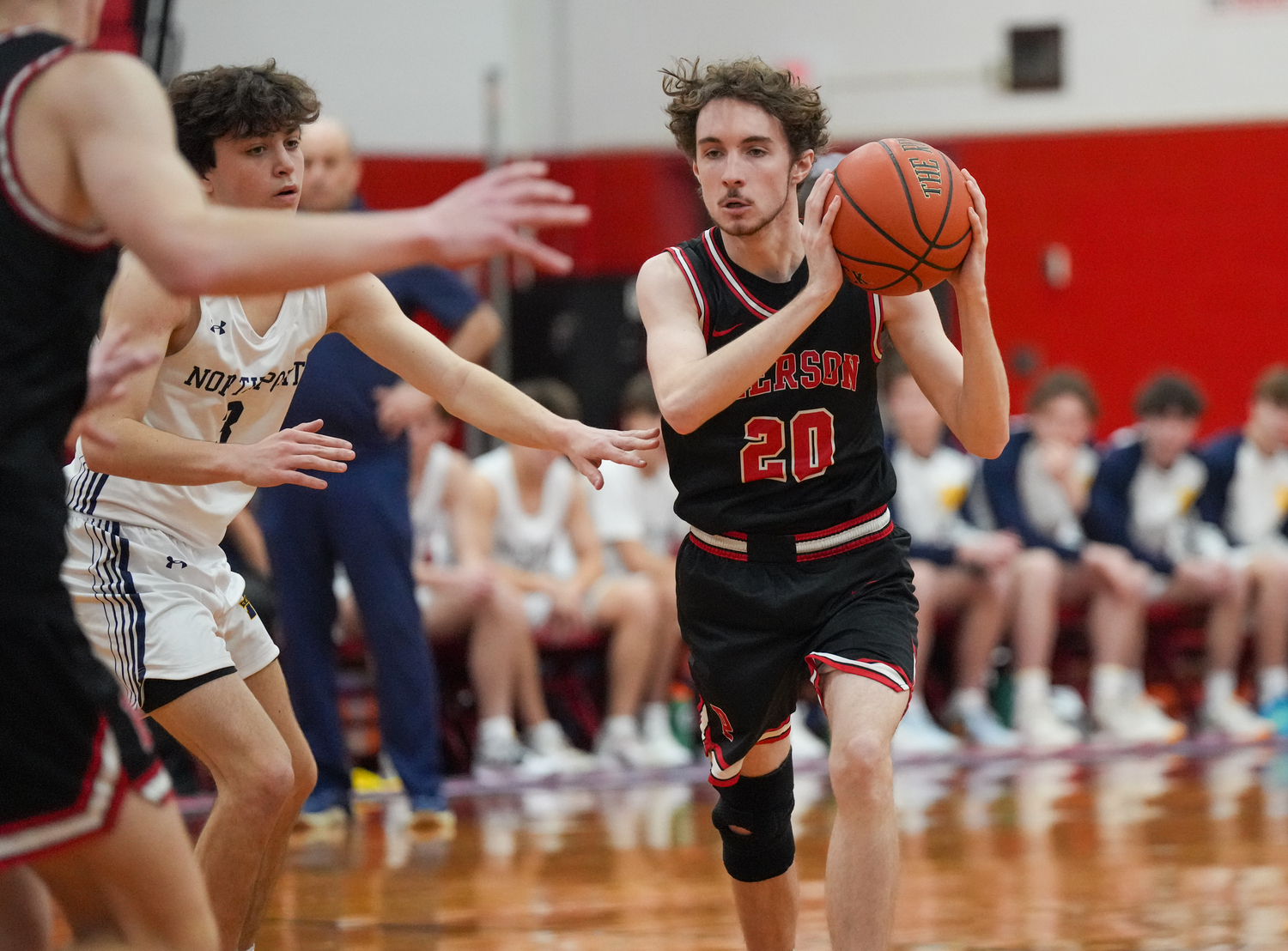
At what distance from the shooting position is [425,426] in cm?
738

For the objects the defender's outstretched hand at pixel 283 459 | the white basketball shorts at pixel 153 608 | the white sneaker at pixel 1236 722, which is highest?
the defender's outstretched hand at pixel 283 459

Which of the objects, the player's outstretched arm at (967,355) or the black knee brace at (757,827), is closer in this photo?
the player's outstretched arm at (967,355)

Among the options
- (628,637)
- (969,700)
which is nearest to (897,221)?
(628,637)

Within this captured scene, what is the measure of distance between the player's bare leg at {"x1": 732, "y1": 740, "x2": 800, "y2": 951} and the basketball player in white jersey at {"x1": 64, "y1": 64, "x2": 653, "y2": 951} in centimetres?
73

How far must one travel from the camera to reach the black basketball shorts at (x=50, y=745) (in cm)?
211

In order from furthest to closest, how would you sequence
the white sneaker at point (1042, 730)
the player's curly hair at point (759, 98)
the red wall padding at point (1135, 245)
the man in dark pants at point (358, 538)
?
the red wall padding at point (1135, 245)
the white sneaker at point (1042, 730)
the man in dark pants at point (358, 538)
the player's curly hair at point (759, 98)

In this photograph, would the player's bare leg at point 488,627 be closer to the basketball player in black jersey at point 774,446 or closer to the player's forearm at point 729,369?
the basketball player in black jersey at point 774,446

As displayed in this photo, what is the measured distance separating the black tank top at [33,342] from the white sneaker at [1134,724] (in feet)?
21.8

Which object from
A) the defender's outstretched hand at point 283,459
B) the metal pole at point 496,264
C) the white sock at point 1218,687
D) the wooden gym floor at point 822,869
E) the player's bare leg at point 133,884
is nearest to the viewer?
the player's bare leg at point 133,884

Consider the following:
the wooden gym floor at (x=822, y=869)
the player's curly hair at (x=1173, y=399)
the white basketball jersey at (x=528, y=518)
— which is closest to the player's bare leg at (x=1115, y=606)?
the player's curly hair at (x=1173, y=399)

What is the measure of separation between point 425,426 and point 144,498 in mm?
4058

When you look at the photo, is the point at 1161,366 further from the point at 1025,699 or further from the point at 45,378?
the point at 45,378

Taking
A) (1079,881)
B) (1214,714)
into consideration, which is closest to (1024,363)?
(1214,714)

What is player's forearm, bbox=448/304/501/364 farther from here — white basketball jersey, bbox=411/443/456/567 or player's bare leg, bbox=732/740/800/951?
player's bare leg, bbox=732/740/800/951
